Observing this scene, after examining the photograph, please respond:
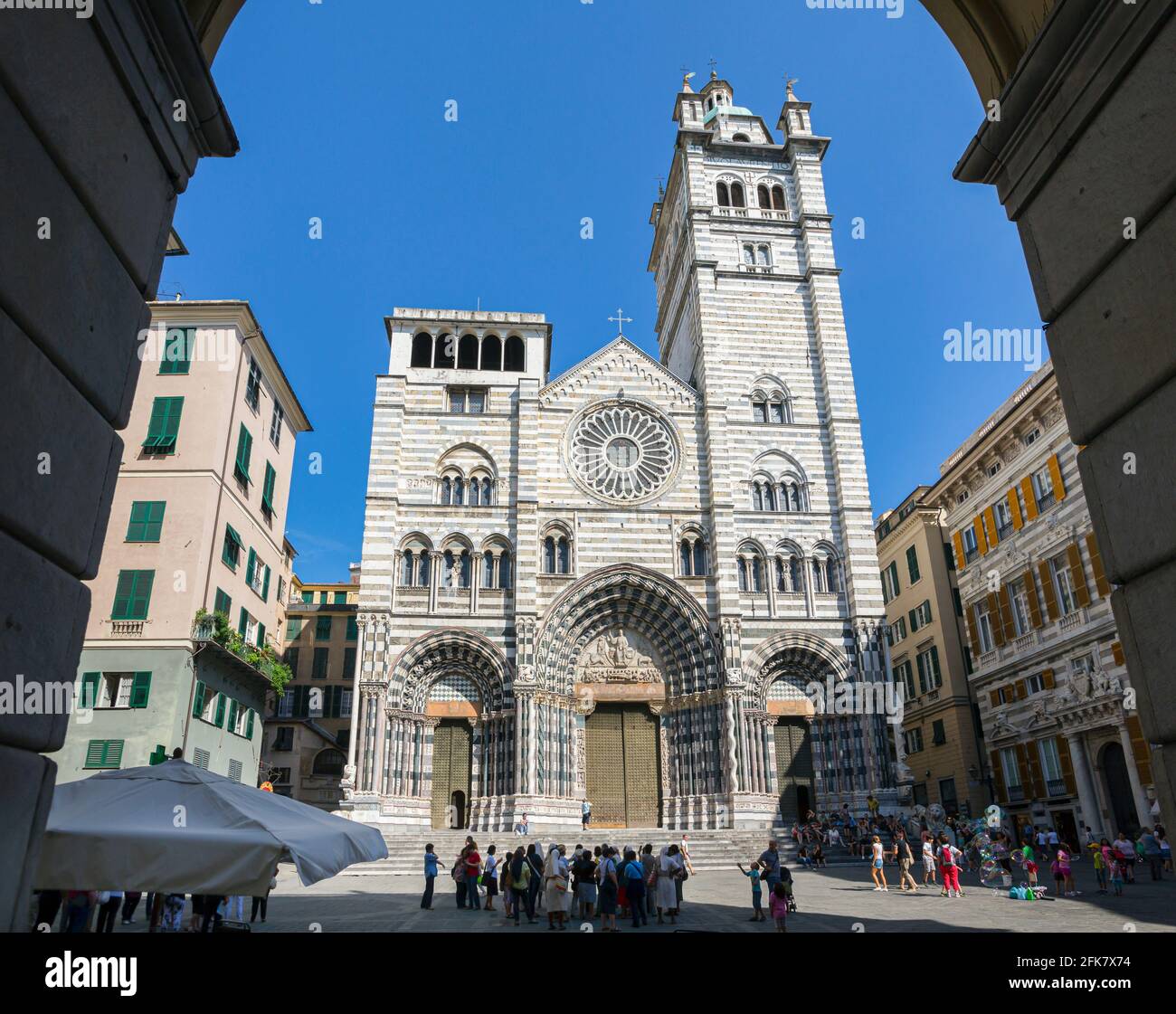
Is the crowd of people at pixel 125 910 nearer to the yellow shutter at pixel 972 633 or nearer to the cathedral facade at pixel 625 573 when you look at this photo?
the cathedral facade at pixel 625 573

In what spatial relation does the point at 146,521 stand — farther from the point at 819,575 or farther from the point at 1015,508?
the point at 1015,508

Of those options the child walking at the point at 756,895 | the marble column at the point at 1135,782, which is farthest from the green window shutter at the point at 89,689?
the marble column at the point at 1135,782

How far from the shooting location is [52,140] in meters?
4.09

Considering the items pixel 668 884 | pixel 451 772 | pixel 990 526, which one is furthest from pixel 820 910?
pixel 990 526

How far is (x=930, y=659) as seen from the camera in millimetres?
36531

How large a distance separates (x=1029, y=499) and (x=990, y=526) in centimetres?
289

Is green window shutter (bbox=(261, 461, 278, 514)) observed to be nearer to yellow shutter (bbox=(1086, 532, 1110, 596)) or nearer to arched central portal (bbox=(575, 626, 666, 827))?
arched central portal (bbox=(575, 626, 666, 827))

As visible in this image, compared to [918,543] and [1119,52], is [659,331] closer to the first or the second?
[918,543]

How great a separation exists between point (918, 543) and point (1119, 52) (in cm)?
3470

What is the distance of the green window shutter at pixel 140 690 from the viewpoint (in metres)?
22.3

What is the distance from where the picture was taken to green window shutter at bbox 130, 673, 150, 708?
73.1 feet

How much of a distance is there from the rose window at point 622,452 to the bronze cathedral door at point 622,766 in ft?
27.0

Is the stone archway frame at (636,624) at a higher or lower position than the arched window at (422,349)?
lower
